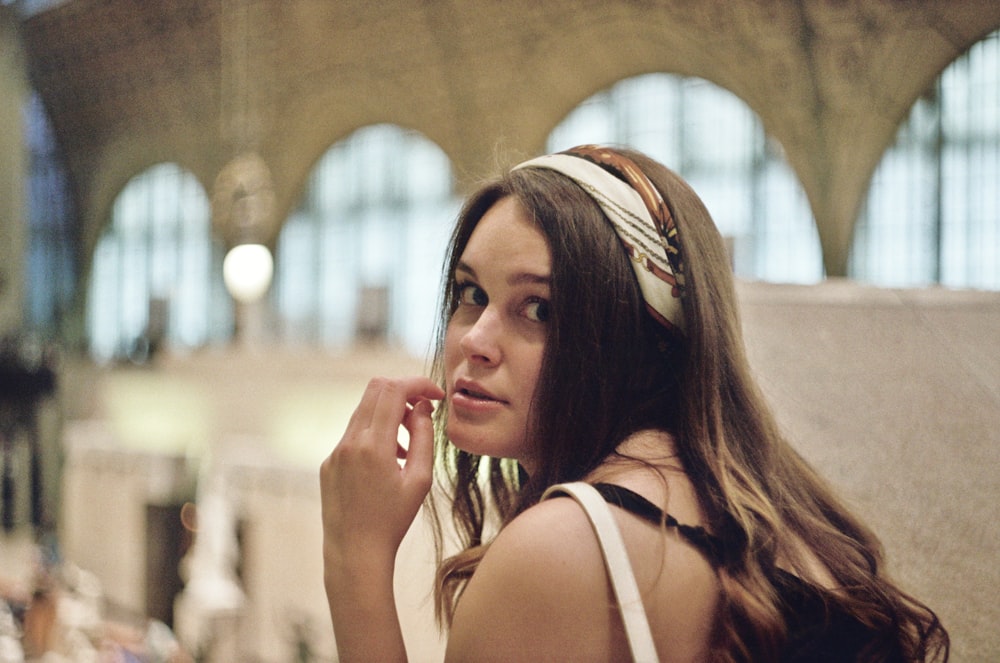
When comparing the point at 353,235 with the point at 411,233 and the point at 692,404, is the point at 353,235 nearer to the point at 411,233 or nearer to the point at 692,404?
the point at 411,233

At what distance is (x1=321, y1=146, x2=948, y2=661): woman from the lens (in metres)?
0.90

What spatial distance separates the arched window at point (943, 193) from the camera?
4.05 m

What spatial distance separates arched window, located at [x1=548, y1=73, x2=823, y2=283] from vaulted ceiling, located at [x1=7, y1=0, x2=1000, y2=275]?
0.18 meters

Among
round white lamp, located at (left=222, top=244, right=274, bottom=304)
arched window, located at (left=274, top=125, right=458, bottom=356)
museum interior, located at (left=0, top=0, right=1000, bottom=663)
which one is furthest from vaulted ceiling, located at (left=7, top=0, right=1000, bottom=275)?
round white lamp, located at (left=222, top=244, right=274, bottom=304)

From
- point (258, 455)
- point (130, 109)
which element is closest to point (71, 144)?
point (130, 109)

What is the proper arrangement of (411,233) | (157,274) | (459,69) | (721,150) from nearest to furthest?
1. (459,69)
2. (721,150)
3. (411,233)
4. (157,274)

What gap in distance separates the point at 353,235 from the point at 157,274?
2912 millimetres

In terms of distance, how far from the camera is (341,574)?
3.66 feet

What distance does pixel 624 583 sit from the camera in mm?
875

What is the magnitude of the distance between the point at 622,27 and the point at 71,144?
560 centimetres

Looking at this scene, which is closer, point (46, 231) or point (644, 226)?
point (644, 226)

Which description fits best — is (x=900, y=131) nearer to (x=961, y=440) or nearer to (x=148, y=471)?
(x=961, y=440)

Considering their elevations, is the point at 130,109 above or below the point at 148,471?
above

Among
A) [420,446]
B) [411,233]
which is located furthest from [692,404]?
[411,233]
